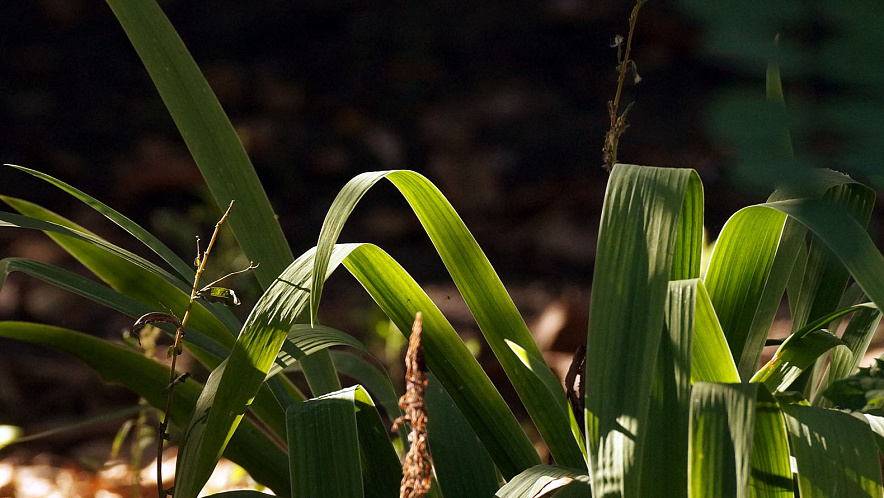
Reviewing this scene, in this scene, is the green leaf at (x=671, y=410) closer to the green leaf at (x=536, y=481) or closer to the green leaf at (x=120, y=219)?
the green leaf at (x=536, y=481)

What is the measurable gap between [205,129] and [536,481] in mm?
578

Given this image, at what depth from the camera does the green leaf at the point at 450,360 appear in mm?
886

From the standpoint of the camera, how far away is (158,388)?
1.02 m

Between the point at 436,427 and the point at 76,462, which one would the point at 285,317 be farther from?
the point at 76,462

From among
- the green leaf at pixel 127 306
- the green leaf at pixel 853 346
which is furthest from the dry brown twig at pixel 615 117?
the green leaf at pixel 127 306

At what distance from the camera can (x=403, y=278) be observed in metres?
0.89

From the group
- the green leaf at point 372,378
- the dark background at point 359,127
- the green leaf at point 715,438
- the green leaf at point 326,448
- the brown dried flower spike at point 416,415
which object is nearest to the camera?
the brown dried flower spike at point 416,415

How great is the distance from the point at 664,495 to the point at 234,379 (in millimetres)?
396

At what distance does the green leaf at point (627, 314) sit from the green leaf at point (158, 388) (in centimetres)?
52

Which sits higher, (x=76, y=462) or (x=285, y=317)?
(x=285, y=317)

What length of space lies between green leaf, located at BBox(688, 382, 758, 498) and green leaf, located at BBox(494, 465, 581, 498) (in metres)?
0.13

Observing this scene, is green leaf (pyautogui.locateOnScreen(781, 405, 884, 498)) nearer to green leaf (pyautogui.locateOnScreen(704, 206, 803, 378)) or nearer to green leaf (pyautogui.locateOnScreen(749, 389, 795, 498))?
green leaf (pyautogui.locateOnScreen(749, 389, 795, 498))

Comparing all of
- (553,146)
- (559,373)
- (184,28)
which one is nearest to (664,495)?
(559,373)

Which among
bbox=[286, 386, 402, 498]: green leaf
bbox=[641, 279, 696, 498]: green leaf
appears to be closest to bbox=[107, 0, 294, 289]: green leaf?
bbox=[286, 386, 402, 498]: green leaf
